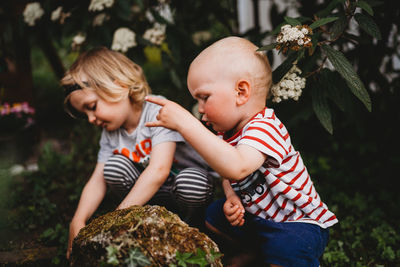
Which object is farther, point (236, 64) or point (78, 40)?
point (78, 40)

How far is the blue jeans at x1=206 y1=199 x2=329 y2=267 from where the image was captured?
4.47 feet

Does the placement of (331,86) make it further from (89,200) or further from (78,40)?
(78,40)

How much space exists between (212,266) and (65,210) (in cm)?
161

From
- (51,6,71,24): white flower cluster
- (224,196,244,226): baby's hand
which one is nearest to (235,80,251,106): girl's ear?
(224,196,244,226): baby's hand

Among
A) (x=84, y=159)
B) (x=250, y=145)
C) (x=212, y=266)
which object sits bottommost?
(x=84, y=159)

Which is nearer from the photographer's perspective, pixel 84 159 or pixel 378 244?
pixel 378 244

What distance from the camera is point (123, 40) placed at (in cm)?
236

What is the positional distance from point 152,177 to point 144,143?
0.31m

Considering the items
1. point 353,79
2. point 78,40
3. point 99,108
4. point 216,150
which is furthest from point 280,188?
point 78,40

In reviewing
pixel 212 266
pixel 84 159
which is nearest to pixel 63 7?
pixel 84 159

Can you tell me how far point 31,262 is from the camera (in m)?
1.76

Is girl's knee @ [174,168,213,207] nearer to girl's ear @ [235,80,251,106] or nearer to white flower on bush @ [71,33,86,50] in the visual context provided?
girl's ear @ [235,80,251,106]

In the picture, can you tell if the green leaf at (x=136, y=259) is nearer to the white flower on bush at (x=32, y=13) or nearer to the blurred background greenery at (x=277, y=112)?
the blurred background greenery at (x=277, y=112)

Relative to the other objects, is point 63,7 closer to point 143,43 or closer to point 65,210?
point 143,43
